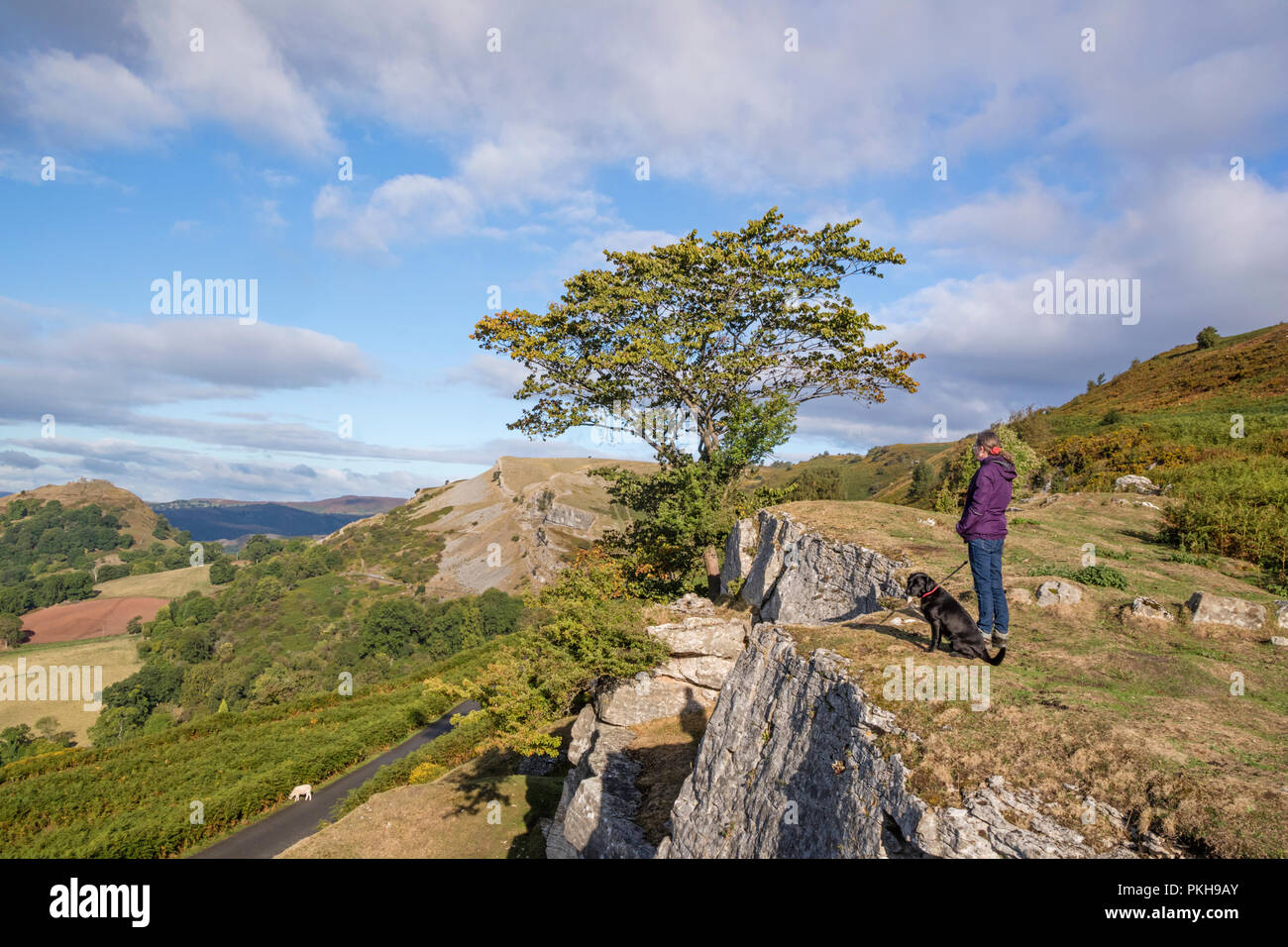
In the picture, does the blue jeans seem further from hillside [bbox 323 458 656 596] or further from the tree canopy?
hillside [bbox 323 458 656 596]

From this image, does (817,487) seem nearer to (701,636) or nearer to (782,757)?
(701,636)

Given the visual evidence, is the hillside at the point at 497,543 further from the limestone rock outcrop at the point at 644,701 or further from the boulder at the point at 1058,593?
the boulder at the point at 1058,593

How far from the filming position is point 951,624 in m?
10.1

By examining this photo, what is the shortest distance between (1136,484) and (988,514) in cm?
2599

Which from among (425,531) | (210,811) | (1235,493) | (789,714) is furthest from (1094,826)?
(425,531)

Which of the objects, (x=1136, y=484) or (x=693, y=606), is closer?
(x=693, y=606)

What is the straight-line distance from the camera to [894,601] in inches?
586

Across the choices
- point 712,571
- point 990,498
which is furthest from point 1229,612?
point 712,571

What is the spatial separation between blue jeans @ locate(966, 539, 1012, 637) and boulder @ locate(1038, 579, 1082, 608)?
135 inches

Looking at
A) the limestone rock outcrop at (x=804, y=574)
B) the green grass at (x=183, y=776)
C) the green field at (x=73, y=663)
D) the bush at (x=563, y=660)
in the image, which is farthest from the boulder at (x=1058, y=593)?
the green field at (x=73, y=663)

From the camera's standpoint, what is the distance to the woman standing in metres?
9.52

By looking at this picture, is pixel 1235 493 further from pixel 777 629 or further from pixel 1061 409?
pixel 1061 409

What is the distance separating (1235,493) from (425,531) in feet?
660

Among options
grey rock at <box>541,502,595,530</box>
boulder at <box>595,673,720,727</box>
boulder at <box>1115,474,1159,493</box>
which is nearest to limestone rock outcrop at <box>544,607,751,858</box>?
boulder at <box>595,673,720,727</box>
